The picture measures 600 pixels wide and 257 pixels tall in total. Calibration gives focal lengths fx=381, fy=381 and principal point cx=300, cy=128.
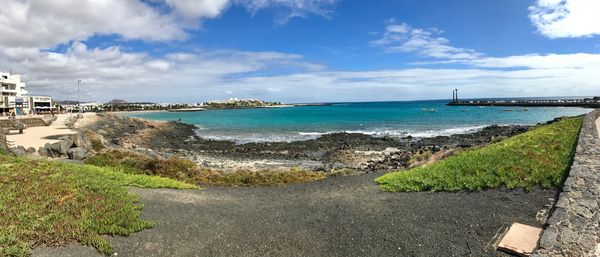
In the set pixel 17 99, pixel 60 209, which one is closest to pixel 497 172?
pixel 60 209

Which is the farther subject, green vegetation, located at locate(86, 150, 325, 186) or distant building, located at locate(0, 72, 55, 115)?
distant building, located at locate(0, 72, 55, 115)

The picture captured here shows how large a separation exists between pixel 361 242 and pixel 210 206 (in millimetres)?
4010

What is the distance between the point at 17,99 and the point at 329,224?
8201cm

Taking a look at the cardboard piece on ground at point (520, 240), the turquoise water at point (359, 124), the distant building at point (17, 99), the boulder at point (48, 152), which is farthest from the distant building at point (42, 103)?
the cardboard piece on ground at point (520, 240)

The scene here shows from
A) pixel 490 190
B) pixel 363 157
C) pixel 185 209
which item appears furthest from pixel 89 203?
pixel 363 157

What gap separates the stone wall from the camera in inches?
232

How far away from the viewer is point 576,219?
23.0ft

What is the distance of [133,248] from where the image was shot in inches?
262

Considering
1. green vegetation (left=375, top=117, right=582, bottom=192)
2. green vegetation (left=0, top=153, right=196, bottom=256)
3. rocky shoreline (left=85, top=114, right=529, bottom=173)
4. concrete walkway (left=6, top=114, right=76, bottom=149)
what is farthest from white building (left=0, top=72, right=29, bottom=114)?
green vegetation (left=375, top=117, right=582, bottom=192)

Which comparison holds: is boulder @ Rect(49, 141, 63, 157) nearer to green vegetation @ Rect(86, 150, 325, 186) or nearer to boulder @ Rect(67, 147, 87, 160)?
boulder @ Rect(67, 147, 87, 160)

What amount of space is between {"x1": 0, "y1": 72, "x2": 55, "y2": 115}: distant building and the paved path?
2744 inches

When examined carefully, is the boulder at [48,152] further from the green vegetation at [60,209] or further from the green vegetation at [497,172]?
the green vegetation at [497,172]

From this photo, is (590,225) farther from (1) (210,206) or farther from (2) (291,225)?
(1) (210,206)

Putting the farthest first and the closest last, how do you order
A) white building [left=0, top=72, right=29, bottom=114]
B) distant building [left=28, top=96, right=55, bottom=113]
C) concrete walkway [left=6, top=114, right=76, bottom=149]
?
distant building [left=28, top=96, right=55, bottom=113]
white building [left=0, top=72, right=29, bottom=114]
concrete walkway [left=6, top=114, right=76, bottom=149]
